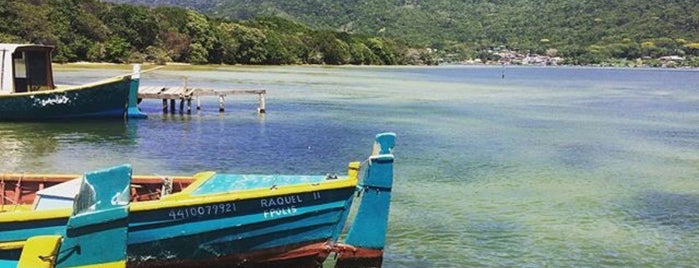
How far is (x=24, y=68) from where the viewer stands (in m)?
35.1

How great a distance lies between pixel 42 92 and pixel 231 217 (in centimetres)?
2651

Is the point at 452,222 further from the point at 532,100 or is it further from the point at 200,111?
the point at 532,100

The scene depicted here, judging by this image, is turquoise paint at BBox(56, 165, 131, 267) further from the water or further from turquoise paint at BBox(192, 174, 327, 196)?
the water

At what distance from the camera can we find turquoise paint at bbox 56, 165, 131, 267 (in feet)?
29.2

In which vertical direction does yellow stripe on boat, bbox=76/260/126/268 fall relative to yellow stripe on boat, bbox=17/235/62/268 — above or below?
below

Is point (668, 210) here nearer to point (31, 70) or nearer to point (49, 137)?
point (49, 137)

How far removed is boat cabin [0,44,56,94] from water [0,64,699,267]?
181 cm

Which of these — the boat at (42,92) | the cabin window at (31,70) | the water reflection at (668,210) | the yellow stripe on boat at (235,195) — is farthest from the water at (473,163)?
the yellow stripe on boat at (235,195)

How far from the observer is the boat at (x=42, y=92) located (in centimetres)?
3444

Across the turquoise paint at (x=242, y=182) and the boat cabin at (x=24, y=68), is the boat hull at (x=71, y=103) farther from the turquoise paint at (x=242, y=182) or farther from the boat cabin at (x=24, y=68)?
the turquoise paint at (x=242, y=182)

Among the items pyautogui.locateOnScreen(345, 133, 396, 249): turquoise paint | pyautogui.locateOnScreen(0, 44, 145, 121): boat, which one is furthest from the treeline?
pyautogui.locateOnScreen(345, 133, 396, 249): turquoise paint

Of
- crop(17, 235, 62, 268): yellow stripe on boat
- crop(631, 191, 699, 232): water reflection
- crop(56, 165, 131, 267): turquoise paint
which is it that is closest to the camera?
crop(17, 235, 62, 268): yellow stripe on boat

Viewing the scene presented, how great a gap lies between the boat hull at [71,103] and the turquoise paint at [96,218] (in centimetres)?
2778

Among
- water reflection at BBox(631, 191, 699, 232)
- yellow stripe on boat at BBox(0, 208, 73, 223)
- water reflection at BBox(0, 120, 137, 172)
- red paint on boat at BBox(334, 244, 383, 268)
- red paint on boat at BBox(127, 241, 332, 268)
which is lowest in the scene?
water reflection at BBox(0, 120, 137, 172)
